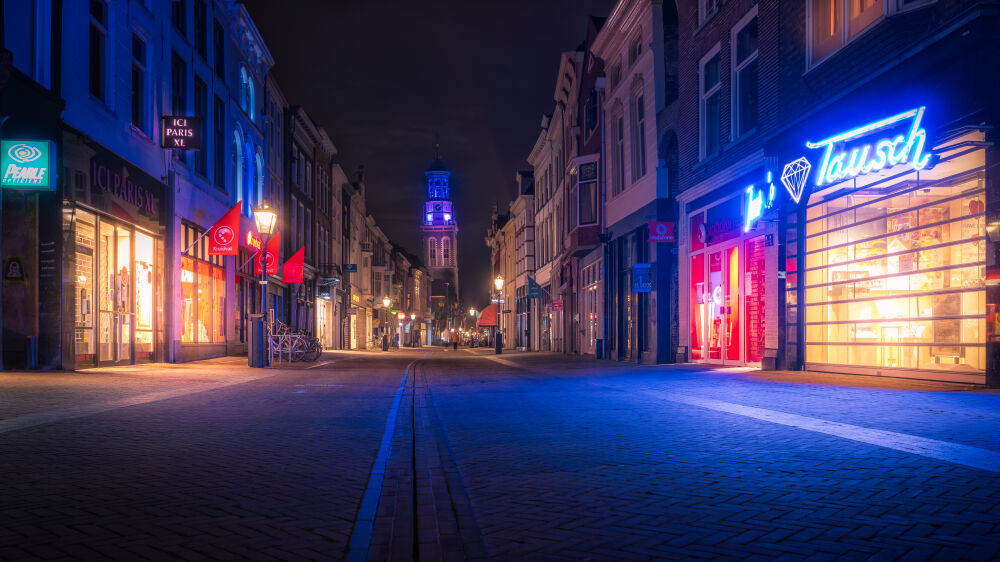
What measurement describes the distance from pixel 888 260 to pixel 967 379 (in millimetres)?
2452

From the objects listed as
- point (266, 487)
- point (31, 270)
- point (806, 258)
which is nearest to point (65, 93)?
point (31, 270)

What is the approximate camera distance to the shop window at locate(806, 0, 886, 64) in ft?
40.9

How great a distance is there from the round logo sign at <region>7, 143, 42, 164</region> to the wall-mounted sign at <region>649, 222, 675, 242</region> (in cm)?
1369

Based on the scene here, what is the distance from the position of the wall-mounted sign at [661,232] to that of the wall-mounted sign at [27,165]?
1348 cm

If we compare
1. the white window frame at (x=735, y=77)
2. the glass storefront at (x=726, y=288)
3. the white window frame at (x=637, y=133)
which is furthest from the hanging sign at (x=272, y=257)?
the white window frame at (x=735, y=77)

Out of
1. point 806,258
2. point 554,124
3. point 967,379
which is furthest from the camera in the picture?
point 554,124

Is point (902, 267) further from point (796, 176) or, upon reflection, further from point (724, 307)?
point (724, 307)

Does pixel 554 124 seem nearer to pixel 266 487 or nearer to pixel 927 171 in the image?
pixel 927 171

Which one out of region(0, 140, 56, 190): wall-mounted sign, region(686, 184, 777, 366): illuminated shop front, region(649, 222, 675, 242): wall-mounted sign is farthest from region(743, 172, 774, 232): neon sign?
region(0, 140, 56, 190): wall-mounted sign

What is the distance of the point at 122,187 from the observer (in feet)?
57.3

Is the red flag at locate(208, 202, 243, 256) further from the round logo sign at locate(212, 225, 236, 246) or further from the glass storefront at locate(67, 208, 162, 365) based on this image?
the glass storefront at locate(67, 208, 162, 365)

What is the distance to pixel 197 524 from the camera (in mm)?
3852

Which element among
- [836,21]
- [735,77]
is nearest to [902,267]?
[836,21]

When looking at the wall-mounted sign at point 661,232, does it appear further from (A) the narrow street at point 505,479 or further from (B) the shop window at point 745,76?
(A) the narrow street at point 505,479
